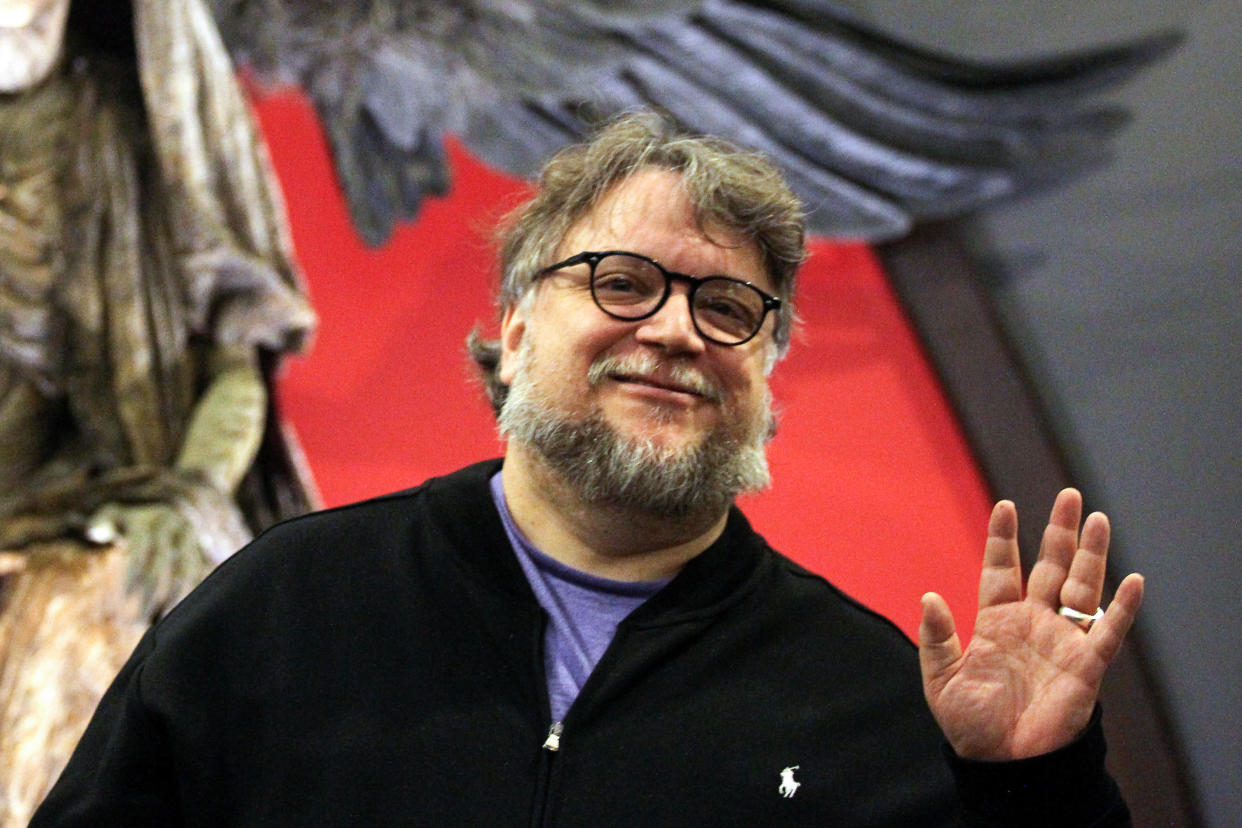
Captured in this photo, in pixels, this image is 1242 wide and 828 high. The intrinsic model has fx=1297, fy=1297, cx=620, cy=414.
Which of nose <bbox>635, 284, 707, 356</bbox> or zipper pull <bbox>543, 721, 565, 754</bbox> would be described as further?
nose <bbox>635, 284, 707, 356</bbox>

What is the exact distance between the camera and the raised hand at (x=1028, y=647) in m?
1.12

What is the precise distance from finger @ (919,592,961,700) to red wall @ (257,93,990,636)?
1.35 meters

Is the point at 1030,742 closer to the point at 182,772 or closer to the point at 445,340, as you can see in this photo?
the point at 182,772

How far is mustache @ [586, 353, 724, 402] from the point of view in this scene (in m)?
1.33

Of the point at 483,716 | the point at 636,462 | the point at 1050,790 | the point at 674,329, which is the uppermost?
the point at 674,329

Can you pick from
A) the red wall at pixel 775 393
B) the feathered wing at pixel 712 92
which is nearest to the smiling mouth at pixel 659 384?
the red wall at pixel 775 393

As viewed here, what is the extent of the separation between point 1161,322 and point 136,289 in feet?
6.33

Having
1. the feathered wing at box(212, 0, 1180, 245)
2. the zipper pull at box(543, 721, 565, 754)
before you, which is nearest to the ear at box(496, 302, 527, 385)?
the zipper pull at box(543, 721, 565, 754)

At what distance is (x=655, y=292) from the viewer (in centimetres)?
136

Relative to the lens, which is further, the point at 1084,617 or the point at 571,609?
the point at 571,609

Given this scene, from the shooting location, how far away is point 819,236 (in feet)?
8.98

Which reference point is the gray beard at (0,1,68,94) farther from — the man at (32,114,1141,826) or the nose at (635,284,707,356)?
the nose at (635,284,707,356)

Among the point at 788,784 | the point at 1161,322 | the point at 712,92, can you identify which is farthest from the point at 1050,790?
the point at 712,92

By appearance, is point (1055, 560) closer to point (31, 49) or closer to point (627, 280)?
point (627, 280)
